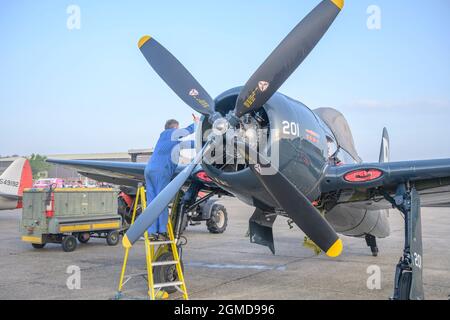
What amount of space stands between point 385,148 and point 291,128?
20.1 ft

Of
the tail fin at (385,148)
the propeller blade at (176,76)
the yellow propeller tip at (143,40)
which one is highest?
the yellow propeller tip at (143,40)

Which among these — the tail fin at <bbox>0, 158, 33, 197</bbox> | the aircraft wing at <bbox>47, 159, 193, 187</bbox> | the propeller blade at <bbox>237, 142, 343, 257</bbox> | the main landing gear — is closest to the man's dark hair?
the aircraft wing at <bbox>47, 159, 193, 187</bbox>

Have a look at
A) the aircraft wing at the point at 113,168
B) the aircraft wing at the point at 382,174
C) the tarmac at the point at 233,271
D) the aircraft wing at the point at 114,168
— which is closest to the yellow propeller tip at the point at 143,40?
the aircraft wing at the point at 114,168

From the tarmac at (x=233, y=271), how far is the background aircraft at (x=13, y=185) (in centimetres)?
605

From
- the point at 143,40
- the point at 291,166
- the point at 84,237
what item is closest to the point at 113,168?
the point at 143,40

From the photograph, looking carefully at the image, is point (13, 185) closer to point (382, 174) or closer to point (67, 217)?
point (67, 217)

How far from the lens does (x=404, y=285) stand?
583 cm

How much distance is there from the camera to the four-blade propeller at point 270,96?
515 cm

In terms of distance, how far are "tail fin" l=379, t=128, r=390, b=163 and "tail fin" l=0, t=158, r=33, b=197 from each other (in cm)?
1508

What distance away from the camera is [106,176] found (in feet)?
34.1

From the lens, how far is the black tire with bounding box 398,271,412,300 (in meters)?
5.78

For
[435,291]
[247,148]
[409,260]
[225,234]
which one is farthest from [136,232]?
[225,234]

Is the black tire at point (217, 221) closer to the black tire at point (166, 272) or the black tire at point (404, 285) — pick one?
the black tire at point (166, 272)
